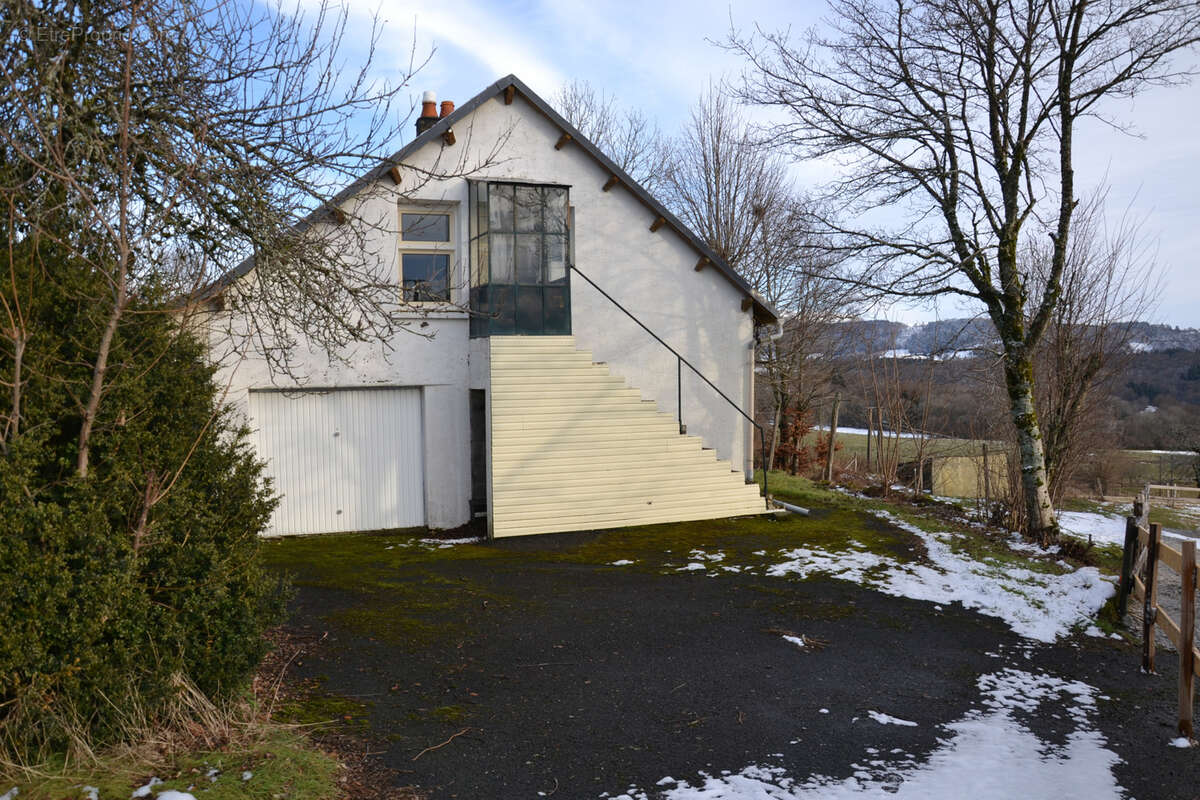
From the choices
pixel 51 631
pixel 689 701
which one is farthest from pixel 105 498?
pixel 689 701

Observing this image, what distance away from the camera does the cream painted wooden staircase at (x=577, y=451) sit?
1166 cm

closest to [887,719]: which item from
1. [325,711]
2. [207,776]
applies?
[325,711]

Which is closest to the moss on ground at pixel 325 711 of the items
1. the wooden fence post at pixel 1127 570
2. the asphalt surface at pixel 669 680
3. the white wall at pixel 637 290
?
the asphalt surface at pixel 669 680

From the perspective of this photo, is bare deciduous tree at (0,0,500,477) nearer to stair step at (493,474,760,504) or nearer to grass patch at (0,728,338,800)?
grass patch at (0,728,338,800)

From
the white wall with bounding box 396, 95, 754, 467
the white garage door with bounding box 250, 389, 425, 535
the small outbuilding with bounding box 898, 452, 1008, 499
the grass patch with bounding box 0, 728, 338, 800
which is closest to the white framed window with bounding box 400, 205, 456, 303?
the white wall with bounding box 396, 95, 754, 467

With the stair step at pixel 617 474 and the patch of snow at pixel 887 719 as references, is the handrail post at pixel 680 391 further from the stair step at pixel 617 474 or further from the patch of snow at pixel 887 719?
the patch of snow at pixel 887 719

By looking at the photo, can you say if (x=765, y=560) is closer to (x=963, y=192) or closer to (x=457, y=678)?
(x=457, y=678)

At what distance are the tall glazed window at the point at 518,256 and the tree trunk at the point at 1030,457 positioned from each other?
7.23m

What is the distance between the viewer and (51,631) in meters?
4.04

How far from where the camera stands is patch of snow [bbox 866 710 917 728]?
5.62 meters

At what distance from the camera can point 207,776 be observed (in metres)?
4.18

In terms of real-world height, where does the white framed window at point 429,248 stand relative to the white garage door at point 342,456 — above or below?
above

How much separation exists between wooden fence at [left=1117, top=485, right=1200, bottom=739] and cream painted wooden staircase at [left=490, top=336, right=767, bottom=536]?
571cm

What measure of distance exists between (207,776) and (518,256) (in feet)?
29.5
